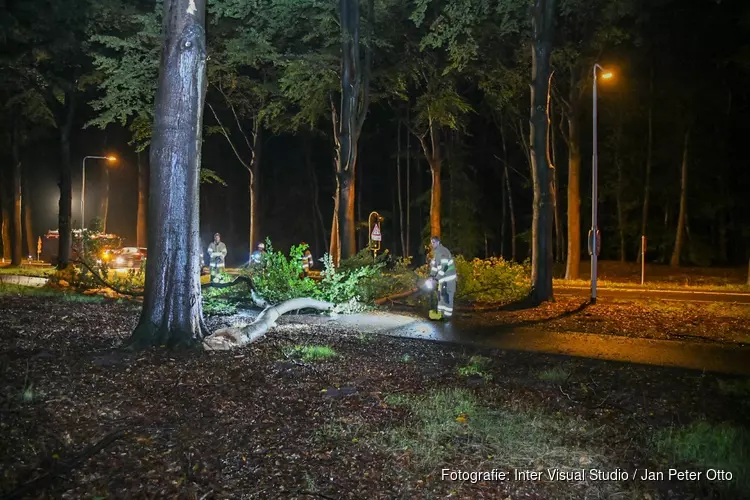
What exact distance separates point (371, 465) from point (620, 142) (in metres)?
38.7

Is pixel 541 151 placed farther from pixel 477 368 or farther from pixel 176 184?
pixel 176 184

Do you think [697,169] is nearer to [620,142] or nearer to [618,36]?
[620,142]

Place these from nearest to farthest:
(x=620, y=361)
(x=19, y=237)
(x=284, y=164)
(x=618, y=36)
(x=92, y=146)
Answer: (x=620, y=361), (x=618, y=36), (x=19, y=237), (x=92, y=146), (x=284, y=164)

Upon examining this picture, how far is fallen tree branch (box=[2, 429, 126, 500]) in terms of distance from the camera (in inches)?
163

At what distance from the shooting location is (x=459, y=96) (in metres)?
24.9

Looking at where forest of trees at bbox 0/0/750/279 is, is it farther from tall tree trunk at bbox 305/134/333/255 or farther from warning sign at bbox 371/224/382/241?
warning sign at bbox 371/224/382/241

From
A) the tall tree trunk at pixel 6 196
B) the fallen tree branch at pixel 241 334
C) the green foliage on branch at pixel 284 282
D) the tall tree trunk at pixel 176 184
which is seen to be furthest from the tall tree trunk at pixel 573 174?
the tall tree trunk at pixel 6 196

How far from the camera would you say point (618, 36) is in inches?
880

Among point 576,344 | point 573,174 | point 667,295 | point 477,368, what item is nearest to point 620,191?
point 573,174

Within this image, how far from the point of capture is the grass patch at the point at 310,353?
856 centimetres

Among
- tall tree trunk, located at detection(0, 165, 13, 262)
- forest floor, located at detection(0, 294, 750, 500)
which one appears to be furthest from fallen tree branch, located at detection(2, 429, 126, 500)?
tall tree trunk, located at detection(0, 165, 13, 262)

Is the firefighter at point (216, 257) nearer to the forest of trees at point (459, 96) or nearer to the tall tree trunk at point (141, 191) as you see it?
the forest of trees at point (459, 96)

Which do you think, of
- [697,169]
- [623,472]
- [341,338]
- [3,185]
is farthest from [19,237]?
[697,169]

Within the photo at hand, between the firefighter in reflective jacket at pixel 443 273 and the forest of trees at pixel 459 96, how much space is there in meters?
4.28
